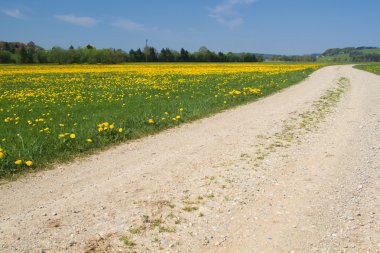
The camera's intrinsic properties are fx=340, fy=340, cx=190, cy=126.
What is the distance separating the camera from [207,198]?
560 cm

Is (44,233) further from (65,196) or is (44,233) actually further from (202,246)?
(202,246)

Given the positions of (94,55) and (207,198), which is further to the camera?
(94,55)

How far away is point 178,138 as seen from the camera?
9.79 meters

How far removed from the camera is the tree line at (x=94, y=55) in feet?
303

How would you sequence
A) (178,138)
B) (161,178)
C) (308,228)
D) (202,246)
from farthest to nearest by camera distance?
1. (178,138)
2. (161,178)
3. (308,228)
4. (202,246)

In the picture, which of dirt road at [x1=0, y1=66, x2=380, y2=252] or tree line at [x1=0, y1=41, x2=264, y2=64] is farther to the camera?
tree line at [x1=0, y1=41, x2=264, y2=64]

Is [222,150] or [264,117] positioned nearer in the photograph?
[222,150]

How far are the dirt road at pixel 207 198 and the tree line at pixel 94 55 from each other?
92.9 m

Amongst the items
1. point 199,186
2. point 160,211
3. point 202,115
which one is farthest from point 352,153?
point 202,115

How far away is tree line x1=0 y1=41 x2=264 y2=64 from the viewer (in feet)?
303

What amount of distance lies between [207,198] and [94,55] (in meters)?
97.8

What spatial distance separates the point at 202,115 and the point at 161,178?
694cm

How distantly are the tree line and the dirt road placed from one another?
305ft

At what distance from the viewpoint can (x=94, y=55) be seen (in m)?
96.9
